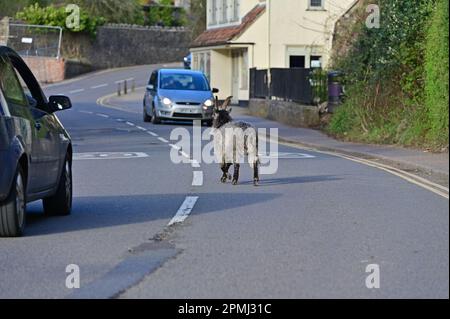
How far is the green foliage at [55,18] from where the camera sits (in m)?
69.3

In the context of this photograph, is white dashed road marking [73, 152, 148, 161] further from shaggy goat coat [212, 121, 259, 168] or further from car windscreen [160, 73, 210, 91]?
car windscreen [160, 73, 210, 91]

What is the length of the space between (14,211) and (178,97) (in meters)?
23.8

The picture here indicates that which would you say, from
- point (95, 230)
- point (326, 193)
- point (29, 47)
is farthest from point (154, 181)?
point (29, 47)

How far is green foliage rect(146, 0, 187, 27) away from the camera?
278 ft

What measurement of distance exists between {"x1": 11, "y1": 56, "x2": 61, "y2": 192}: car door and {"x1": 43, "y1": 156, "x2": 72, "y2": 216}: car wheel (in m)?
0.27

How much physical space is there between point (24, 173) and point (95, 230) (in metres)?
0.95

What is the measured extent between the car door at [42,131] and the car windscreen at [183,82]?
22.5 metres

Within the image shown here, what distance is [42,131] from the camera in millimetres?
11891

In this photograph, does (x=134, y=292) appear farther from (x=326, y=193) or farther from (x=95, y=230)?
(x=326, y=193)

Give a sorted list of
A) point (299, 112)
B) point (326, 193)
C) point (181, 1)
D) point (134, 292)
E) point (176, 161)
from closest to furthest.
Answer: point (134, 292) → point (326, 193) → point (176, 161) → point (299, 112) → point (181, 1)

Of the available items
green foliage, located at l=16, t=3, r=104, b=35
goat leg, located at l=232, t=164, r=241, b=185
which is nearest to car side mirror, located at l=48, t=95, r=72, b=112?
goat leg, located at l=232, t=164, r=241, b=185

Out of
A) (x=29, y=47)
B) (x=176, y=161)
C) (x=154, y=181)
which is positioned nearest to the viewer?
(x=154, y=181)

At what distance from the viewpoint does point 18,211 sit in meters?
10.7

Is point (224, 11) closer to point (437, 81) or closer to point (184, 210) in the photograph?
point (437, 81)
